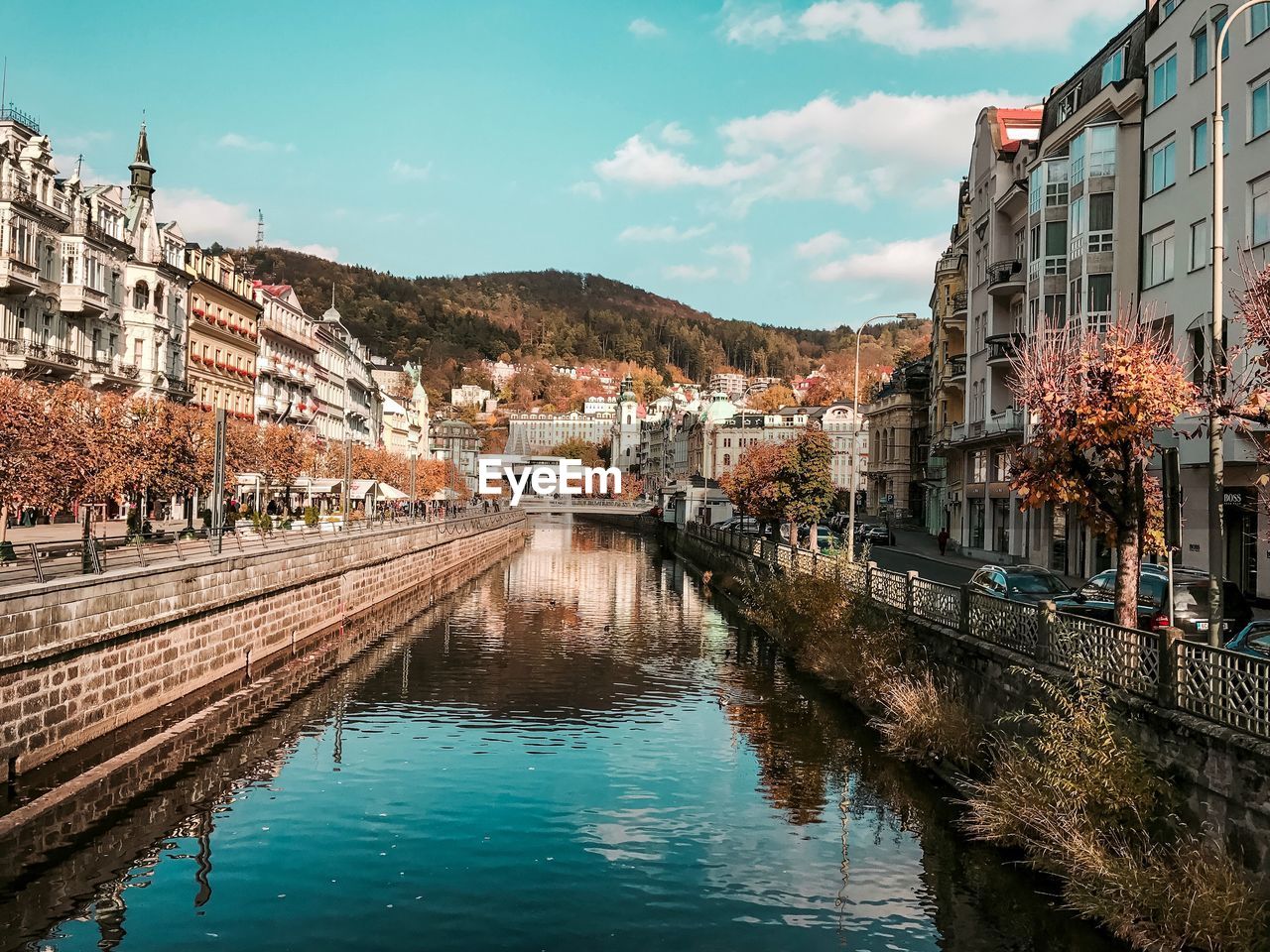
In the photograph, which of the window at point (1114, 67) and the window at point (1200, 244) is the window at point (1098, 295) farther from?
the window at point (1114, 67)

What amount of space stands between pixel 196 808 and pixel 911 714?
488 inches

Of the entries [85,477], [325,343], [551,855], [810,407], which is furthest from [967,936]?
[810,407]

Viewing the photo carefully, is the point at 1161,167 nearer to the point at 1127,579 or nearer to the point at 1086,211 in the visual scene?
the point at 1086,211

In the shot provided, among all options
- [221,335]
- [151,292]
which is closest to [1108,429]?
[151,292]

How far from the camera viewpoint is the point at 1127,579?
57.3 feet

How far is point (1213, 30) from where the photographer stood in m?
34.7

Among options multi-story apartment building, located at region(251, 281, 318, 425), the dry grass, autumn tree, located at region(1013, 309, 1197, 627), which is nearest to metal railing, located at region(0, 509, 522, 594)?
the dry grass

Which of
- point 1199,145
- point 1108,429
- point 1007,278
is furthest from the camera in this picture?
point 1007,278

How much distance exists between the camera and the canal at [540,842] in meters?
13.7

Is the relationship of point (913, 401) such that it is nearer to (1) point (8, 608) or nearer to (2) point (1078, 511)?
(2) point (1078, 511)

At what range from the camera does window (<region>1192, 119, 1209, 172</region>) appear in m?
36.1

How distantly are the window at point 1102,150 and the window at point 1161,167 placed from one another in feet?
5.98

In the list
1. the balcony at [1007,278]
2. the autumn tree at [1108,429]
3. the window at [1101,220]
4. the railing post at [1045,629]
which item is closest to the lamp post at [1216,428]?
the autumn tree at [1108,429]

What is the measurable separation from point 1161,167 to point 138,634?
35.7m
